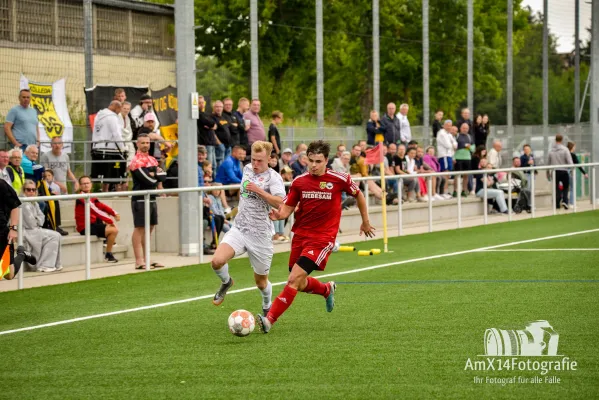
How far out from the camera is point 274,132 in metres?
22.7

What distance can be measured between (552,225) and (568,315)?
534 inches

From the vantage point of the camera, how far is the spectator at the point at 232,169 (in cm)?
1964

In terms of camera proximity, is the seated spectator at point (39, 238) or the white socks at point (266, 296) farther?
the seated spectator at point (39, 238)

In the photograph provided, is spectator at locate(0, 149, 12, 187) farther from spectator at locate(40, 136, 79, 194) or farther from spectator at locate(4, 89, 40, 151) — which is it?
spectator at locate(40, 136, 79, 194)

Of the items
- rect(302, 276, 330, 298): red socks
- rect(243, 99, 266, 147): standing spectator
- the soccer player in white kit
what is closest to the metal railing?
rect(243, 99, 266, 147): standing spectator

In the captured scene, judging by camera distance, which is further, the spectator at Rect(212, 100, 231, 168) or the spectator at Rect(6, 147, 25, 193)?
the spectator at Rect(212, 100, 231, 168)

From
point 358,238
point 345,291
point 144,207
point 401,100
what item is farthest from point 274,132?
point 401,100

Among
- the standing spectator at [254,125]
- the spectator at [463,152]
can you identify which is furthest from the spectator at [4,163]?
the spectator at [463,152]

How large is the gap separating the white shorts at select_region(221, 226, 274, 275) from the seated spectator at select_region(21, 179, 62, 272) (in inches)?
185

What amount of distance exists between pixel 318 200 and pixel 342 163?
12001 millimetres

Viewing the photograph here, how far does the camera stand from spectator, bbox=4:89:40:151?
1802cm

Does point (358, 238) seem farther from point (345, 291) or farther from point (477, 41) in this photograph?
point (477, 41)

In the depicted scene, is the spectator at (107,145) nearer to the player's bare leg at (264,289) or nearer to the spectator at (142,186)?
the spectator at (142,186)

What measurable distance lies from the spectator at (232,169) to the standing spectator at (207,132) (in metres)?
0.88
